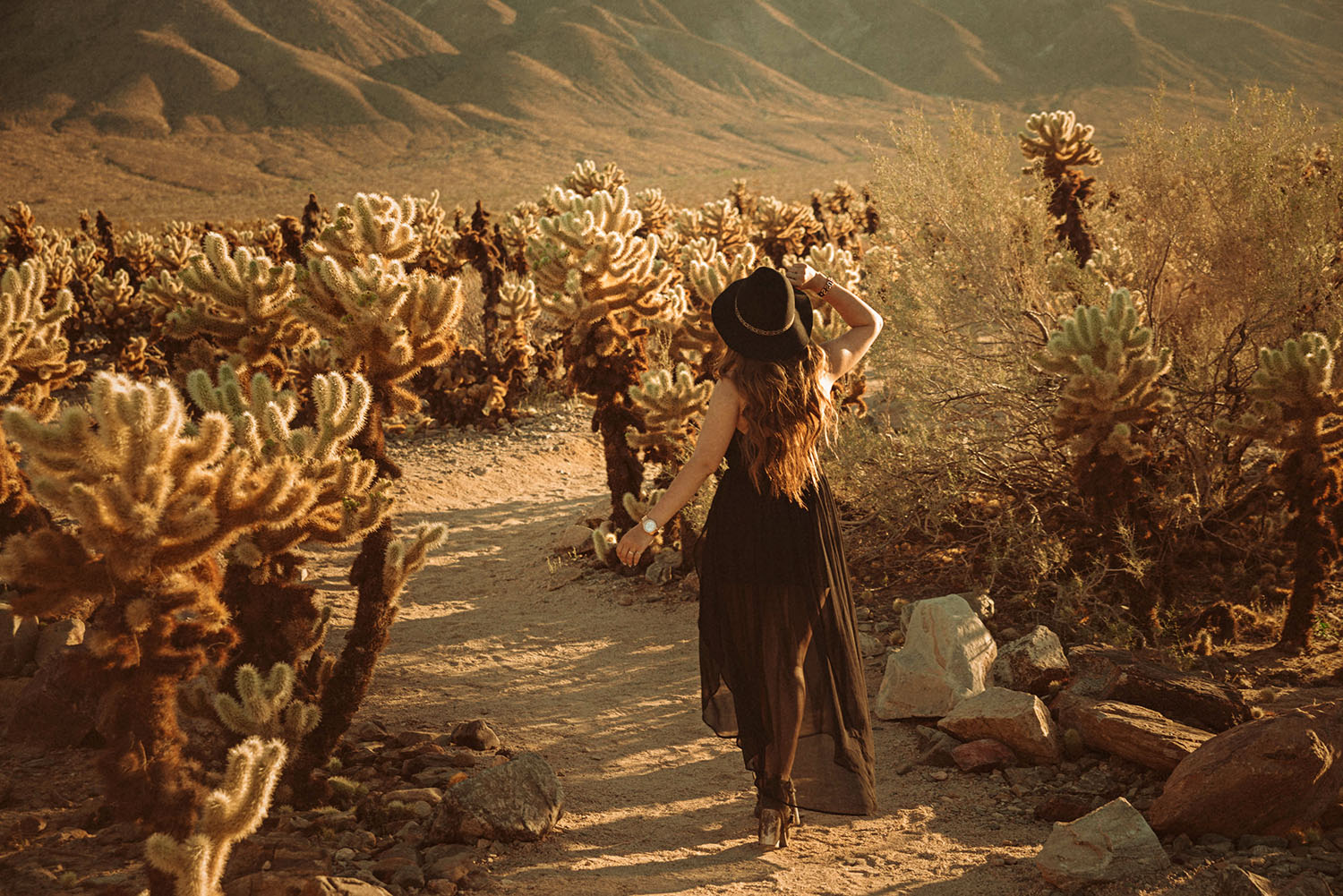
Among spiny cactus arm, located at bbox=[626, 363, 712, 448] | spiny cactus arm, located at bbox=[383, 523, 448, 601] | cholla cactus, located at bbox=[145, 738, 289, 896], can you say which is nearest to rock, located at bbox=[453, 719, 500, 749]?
spiny cactus arm, located at bbox=[383, 523, 448, 601]

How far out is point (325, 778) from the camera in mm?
3639

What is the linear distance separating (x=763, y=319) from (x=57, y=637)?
364 centimetres

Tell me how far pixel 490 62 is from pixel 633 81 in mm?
12461

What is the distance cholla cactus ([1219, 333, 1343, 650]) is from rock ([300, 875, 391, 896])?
3927 mm

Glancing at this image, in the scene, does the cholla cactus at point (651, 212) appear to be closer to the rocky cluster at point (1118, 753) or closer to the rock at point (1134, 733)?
the rocky cluster at point (1118, 753)

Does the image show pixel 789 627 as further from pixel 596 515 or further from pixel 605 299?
pixel 596 515

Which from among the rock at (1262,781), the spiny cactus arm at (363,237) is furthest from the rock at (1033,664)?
the spiny cactus arm at (363,237)

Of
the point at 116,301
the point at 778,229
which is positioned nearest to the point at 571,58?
the point at 778,229

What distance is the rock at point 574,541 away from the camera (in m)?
7.12

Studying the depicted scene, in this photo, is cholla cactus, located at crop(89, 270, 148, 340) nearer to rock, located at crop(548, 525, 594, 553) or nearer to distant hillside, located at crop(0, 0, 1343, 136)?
rock, located at crop(548, 525, 594, 553)

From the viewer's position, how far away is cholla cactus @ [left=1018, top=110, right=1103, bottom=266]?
30.2 feet

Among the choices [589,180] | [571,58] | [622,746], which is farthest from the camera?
[571,58]

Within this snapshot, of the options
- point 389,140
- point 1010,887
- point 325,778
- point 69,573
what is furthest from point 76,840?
point 389,140

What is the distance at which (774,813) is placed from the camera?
11.1 feet
